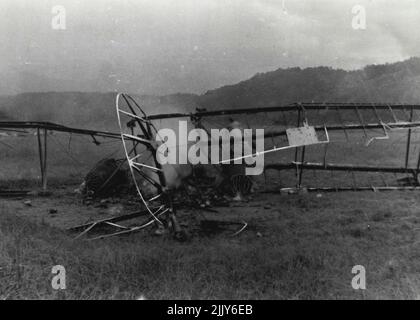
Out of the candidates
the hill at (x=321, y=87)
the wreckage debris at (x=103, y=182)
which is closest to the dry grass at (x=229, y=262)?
the wreckage debris at (x=103, y=182)

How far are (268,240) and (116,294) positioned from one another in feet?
17.1

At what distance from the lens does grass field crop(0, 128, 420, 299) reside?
6.34 metres

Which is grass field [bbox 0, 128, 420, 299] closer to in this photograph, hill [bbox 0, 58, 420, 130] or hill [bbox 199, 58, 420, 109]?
hill [bbox 199, 58, 420, 109]

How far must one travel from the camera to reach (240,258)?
816cm

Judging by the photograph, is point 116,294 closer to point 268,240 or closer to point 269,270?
point 269,270

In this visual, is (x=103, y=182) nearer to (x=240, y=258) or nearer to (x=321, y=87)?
(x=240, y=258)

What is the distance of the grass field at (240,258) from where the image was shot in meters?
6.34

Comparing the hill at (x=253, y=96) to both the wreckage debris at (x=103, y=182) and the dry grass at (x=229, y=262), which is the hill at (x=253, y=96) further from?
the dry grass at (x=229, y=262)

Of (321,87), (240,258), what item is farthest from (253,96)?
(240,258)

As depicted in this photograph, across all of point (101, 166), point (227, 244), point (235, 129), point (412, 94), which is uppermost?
point (412, 94)

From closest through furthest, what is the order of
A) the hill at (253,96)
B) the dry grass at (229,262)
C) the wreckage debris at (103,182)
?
1. the dry grass at (229,262)
2. the wreckage debris at (103,182)
3. the hill at (253,96)

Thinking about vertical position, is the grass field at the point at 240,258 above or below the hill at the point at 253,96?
below
